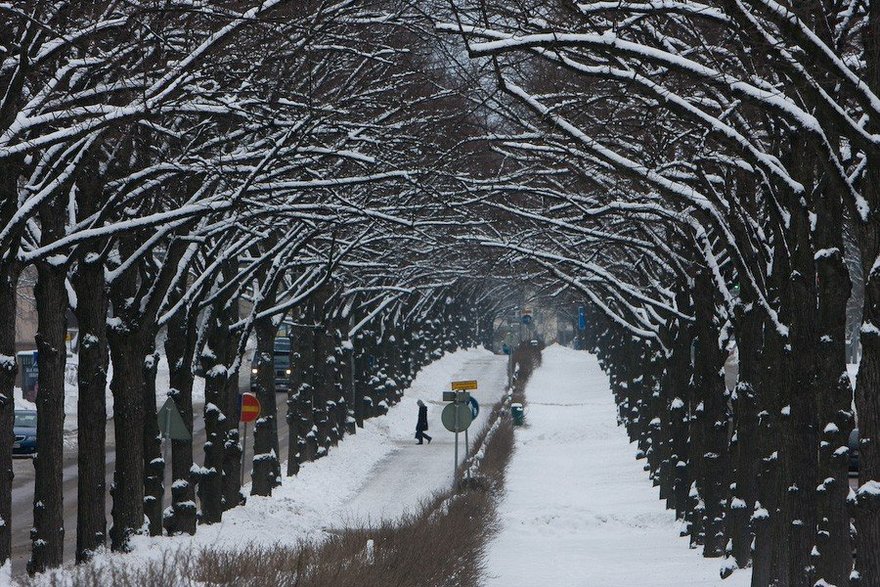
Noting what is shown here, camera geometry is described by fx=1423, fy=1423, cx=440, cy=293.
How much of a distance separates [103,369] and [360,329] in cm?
2859

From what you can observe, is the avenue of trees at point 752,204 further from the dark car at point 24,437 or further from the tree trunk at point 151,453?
the dark car at point 24,437

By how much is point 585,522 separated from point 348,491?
10464mm

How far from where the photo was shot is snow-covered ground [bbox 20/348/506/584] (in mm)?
20391

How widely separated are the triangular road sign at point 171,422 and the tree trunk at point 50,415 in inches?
179

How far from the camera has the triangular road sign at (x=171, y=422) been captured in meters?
20.4

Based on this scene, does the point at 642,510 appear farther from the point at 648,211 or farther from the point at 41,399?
the point at 41,399

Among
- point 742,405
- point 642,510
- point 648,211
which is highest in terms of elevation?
point 648,211

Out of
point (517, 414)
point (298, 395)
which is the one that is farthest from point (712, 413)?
point (517, 414)

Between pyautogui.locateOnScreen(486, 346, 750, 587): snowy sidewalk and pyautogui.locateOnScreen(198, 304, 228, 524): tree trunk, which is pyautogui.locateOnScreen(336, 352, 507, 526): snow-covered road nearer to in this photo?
pyautogui.locateOnScreen(486, 346, 750, 587): snowy sidewalk

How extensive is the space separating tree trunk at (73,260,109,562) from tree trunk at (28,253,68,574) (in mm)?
631

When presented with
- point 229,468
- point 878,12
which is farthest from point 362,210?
point 878,12

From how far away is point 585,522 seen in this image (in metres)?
25.5

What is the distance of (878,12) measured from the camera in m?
8.70

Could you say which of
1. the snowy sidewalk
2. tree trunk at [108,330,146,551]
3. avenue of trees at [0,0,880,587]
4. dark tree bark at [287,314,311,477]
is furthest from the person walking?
tree trunk at [108,330,146,551]
